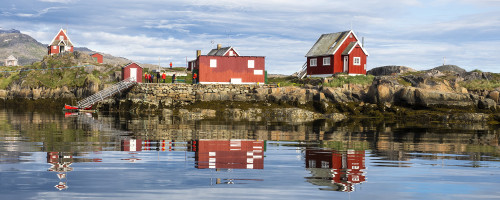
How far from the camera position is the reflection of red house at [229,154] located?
41.9 feet

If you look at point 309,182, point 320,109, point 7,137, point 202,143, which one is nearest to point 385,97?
point 320,109

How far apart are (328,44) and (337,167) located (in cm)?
5465

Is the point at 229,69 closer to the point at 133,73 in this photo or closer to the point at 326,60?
the point at 133,73

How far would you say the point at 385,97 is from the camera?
4750 cm

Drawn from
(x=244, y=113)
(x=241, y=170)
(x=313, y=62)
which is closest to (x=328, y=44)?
(x=313, y=62)

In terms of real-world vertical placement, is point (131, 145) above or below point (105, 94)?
below

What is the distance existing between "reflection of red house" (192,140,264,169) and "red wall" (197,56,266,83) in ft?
126

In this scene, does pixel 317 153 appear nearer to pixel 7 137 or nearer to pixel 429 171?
pixel 429 171

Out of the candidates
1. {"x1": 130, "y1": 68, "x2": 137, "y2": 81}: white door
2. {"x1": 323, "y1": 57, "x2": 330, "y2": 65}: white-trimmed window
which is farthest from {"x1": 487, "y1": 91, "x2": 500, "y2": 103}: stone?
{"x1": 130, "y1": 68, "x2": 137, "y2": 81}: white door

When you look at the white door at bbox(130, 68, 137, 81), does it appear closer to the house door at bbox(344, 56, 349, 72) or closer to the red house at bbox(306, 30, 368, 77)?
the red house at bbox(306, 30, 368, 77)

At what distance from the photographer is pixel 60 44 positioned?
102 m

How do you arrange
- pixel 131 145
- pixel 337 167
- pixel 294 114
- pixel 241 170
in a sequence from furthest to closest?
pixel 294 114, pixel 131 145, pixel 337 167, pixel 241 170

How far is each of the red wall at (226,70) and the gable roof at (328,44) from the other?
1059 centimetres

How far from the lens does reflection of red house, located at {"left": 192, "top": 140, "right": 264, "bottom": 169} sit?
12.8m
